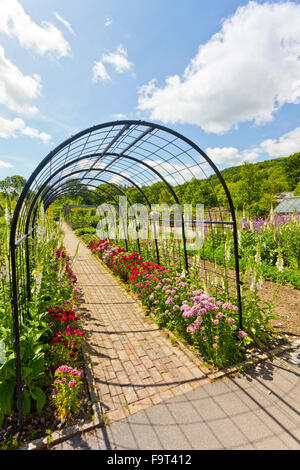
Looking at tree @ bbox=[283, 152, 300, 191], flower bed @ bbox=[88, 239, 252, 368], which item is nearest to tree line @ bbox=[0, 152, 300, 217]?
tree @ bbox=[283, 152, 300, 191]

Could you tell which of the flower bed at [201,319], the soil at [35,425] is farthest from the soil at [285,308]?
the soil at [35,425]

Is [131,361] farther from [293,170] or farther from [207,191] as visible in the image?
[293,170]

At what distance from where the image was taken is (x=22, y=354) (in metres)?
2.22

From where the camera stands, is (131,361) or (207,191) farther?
(207,191)

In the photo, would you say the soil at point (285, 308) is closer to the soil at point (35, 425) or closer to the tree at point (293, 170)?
the soil at point (35, 425)

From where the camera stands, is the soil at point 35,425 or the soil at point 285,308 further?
the soil at point 285,308

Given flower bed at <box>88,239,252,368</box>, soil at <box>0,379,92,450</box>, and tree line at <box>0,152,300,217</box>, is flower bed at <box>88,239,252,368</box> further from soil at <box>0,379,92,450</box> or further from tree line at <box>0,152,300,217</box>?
tree line at <box>0,152,300,217</box>

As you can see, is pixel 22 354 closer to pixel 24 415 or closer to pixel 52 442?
pixel 24 415

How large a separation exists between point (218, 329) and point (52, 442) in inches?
82.0

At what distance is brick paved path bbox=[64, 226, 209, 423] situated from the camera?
92.1 inches

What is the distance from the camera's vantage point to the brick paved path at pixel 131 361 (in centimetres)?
234

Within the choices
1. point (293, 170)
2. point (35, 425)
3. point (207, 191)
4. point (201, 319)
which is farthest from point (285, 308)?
point (293, 170)

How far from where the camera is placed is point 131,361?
2938 millimetres
